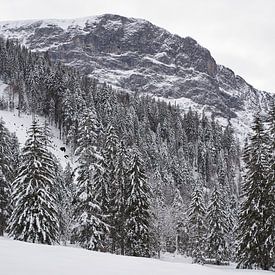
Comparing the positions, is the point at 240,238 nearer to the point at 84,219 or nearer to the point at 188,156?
the point at 84,219

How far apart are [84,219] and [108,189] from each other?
4.64 m

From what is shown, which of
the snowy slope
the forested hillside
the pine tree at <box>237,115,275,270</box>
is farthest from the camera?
the snowy slope

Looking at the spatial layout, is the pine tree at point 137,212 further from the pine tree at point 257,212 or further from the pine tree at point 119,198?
the pine tree at point 257,212

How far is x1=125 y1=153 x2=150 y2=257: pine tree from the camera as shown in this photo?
1296 inches

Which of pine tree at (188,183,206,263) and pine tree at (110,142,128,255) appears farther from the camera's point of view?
pine tree at (188,183,206,263)

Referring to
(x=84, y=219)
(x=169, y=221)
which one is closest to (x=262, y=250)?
(x=84, y=219)

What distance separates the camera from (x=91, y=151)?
32.1 meters

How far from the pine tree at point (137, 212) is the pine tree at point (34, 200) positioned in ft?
23.8

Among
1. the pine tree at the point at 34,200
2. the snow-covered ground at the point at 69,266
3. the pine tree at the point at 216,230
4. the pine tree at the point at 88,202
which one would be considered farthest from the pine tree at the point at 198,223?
the snow-covered ground at the point at 69,266

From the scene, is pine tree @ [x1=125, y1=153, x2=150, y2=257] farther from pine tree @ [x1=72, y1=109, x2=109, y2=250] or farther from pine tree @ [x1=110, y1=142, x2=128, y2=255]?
pine tree @ [x1=72, y1=109, x2=109, y2=250]

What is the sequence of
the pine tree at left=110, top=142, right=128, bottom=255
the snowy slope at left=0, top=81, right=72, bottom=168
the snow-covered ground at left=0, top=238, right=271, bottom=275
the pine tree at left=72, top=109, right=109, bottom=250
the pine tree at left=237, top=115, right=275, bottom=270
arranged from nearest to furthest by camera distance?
the snow-covered ground at left=0, top=238, right=271, bottom=275
the pine tree at left=237, top=115, right=275, bottom=270
the pine tree at left=72, top=109, right=109, bottom=250
the pine tree at left=110, top=142, right=128, bottom=255
the snowy slope at left=0, top=81, right=72, bottom=168

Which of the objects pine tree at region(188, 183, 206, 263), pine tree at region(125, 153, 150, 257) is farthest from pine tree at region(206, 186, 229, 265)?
pine tree at region(125, 153, 150, 257)

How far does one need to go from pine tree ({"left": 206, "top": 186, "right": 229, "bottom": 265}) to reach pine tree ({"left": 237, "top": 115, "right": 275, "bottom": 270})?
1892cm

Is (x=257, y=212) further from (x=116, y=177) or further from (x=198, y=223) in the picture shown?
(x=198, y=223)
